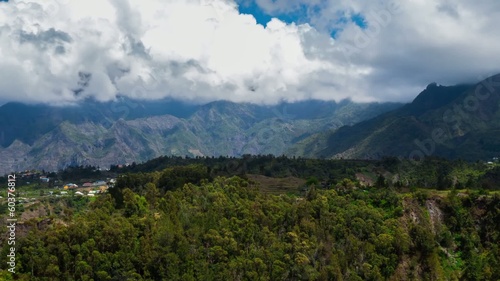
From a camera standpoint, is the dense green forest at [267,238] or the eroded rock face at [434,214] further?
the eroded rock face at [434,214]

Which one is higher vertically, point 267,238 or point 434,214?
point 434,214

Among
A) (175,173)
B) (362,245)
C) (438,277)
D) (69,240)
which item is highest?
(175,173)

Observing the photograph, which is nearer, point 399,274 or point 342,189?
point 399,274

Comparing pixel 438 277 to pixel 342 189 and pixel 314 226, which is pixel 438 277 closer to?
pixel 314 226

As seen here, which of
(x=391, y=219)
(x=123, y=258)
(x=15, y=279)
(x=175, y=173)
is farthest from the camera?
(x=175, y=173)

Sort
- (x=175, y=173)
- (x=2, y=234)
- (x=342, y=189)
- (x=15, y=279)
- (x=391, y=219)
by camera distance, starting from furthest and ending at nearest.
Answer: (x=175, y=173)
(x=342, y=189)
(x=391, y=219)
(x=2, y=234)
(x=15, y=279)

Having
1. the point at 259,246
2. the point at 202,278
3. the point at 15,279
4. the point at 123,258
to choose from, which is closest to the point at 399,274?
the point at 259,246

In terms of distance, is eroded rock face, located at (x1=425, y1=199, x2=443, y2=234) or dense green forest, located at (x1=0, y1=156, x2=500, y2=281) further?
eroded rock face, located at (x1=425, y1=199, x2=443, y2=234)

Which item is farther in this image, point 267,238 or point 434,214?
point 434,214
